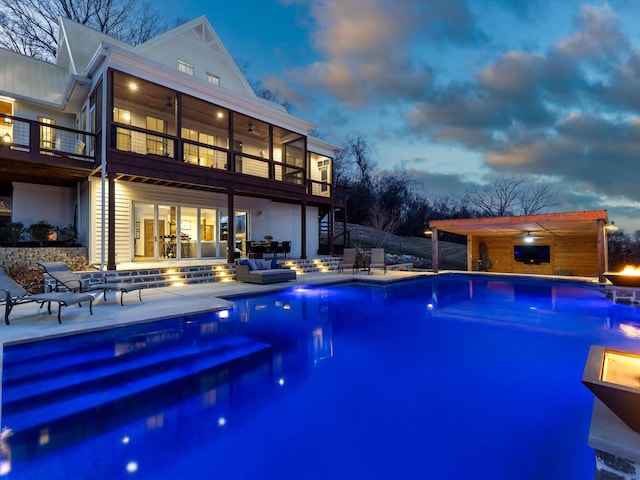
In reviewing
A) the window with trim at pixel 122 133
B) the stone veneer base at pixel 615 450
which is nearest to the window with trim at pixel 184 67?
the window with trim at pixel 122 133

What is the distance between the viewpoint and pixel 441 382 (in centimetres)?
360

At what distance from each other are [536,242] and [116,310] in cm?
1773

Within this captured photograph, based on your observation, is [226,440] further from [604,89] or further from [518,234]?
[604,89]

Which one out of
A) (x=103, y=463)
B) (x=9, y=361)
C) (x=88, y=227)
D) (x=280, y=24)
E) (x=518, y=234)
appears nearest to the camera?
(x=103, y=463)

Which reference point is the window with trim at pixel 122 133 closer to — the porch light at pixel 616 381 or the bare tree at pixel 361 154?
the porch light at pixel 616 381

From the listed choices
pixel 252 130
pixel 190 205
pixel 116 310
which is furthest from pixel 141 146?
pixel 116 310

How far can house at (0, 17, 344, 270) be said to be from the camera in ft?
29.6

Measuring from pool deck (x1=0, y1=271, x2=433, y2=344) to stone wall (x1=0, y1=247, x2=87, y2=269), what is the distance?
2509 millimetres

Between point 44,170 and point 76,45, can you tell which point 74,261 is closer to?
point 44,170

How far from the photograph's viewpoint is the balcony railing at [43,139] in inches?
336

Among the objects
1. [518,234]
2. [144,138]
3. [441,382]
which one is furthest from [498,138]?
[441,382]

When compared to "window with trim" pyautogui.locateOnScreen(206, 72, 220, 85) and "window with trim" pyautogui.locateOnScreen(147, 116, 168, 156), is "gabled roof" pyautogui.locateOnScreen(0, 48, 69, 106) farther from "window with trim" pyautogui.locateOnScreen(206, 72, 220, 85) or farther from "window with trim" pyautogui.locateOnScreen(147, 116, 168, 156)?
"window with trim" pyautogui.locateOnScreen(206, 72, 220, 85)

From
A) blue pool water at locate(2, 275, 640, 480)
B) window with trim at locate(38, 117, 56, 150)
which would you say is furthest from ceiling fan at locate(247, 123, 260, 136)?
blue pool water at locate(2, 275, 640, 480)

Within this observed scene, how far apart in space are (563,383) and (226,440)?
376 cm
